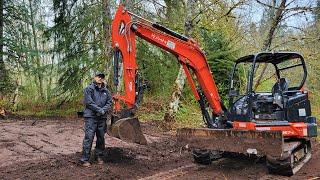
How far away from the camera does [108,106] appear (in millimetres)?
8250

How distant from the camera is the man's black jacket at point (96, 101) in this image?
806 cm

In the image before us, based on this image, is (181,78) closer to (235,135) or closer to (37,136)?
(37,136)

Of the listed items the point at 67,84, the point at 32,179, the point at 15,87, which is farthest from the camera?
the point at 15,87

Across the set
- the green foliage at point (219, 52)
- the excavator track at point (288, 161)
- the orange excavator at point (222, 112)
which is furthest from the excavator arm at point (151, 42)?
the green foliage at point (219, 52)

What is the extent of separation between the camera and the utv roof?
8.55m

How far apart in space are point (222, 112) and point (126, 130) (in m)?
2.15

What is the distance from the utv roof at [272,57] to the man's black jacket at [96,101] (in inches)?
114

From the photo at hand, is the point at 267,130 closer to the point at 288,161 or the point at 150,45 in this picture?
the point at 288,161

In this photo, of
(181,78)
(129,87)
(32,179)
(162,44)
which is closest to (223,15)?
(181,78)

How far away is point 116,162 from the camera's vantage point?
8.50m

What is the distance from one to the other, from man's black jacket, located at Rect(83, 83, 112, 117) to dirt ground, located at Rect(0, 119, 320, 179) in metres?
1.01

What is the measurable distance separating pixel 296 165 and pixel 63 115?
11.2m

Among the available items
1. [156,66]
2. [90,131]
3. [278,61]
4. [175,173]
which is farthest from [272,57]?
[156,66]

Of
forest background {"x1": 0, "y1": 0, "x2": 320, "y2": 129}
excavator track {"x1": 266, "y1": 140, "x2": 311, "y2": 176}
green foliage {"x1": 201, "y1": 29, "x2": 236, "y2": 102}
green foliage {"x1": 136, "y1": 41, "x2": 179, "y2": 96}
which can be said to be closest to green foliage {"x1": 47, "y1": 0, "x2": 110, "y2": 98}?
forest background {"x1": 0, "y1": 0, "x2": 320, "y2": 129}
